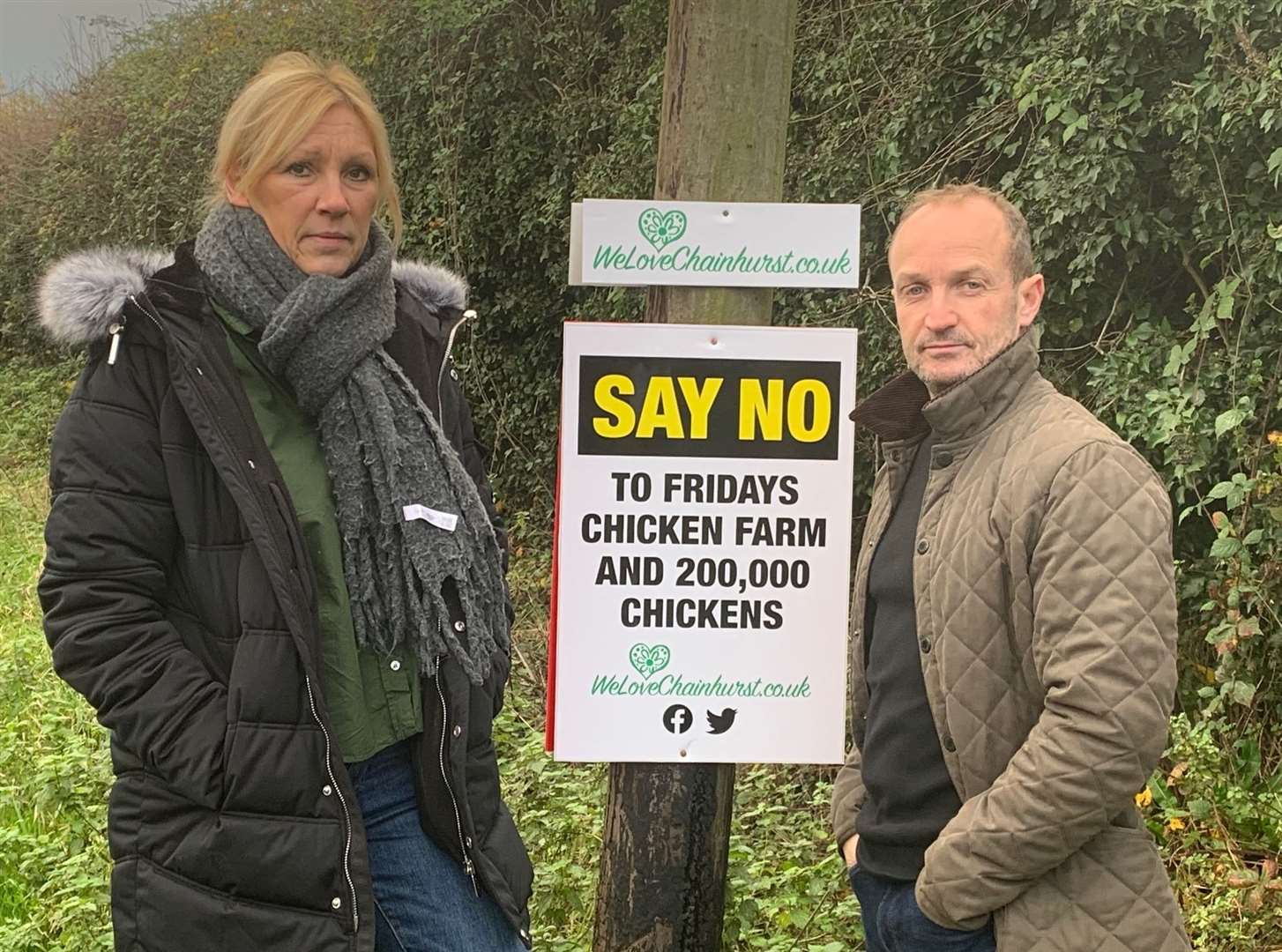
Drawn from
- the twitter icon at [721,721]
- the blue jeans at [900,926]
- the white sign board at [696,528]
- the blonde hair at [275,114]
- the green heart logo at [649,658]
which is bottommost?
the blue jeans at [900,926]

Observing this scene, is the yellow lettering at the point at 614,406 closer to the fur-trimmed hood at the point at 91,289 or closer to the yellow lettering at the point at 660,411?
the yellow lettering at the point at 660,411

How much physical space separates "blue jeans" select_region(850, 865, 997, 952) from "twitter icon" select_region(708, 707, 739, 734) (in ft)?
2.68

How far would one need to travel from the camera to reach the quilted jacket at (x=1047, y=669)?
6.18 feet

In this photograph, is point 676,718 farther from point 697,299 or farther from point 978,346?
point 978,346

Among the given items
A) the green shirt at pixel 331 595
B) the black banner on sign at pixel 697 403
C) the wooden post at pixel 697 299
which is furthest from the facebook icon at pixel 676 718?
the green shirt at pixel 331 595

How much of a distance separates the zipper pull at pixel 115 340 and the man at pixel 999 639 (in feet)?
4.19

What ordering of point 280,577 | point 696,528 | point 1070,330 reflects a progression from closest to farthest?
point 280,577, point 696,528, point 1070,330

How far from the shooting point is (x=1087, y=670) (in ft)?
6.15

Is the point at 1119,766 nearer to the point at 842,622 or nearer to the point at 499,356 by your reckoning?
the point at 842,622

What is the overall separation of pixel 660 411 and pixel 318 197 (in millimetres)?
1005

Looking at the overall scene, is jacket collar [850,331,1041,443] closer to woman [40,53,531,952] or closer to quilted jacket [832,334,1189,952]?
quilted jacket [832,334,1189,952]

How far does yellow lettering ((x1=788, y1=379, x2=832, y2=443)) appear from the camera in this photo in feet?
10.3

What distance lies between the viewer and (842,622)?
3.16m

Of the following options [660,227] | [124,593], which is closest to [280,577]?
[124,593]
